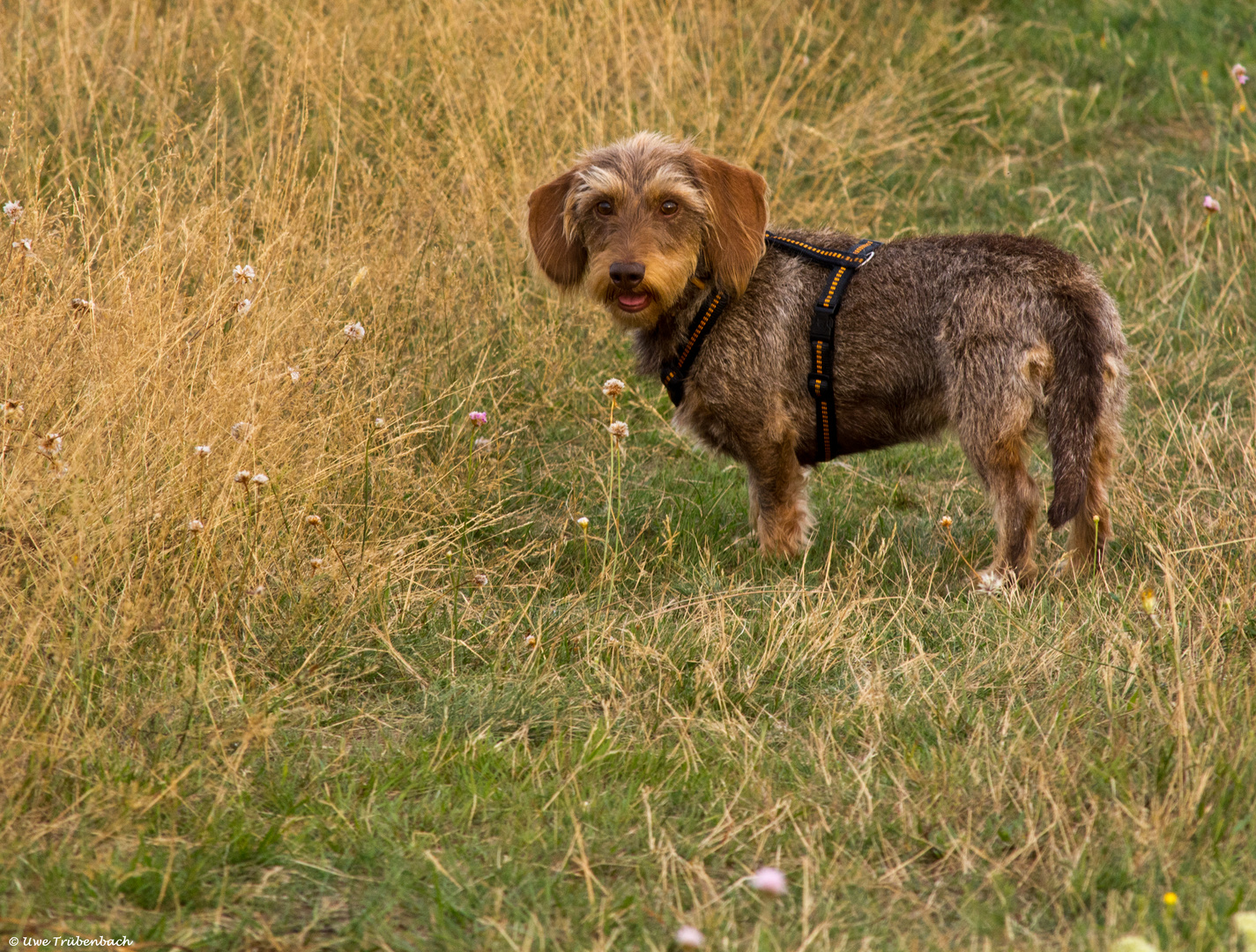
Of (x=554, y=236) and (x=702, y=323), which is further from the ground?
(x=554, y=236)

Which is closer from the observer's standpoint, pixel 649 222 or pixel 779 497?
pixel 649 222

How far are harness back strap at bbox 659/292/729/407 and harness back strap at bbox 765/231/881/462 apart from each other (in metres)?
0.34

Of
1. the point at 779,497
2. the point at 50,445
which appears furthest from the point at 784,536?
the point at 50,445

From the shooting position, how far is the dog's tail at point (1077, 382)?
379cm

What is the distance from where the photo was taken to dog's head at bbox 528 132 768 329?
13.3 ft

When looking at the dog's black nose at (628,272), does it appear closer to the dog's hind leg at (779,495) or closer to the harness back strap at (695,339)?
the harness back strap at (695,339)

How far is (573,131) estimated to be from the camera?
6.15m

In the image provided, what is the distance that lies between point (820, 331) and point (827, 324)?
4cm

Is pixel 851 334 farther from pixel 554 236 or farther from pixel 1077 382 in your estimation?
pixel 554 236

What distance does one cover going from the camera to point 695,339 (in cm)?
431

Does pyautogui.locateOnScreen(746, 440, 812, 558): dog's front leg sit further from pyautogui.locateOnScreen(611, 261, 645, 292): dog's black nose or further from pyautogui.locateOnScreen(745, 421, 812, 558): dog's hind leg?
pyautogui.locateOnScreen(611, 261, 645, 292): dog's black nose

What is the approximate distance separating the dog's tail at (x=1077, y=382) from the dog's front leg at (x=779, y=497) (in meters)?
0.87

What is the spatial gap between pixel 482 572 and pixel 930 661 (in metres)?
1.44

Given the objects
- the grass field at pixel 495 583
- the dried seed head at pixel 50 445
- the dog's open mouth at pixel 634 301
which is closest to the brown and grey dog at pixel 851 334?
the dog's open mouth at pixel 634 301
